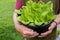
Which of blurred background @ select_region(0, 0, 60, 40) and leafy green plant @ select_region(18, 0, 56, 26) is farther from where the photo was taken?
blurred background @ select_region(0, 0, 60, 40)

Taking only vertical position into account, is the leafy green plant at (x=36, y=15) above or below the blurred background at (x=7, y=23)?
above

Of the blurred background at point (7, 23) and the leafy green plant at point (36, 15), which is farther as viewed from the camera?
the blurred background at point (7, 23)

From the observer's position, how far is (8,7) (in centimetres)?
339

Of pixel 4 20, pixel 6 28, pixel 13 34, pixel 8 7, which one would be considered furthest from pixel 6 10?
pixel 13 34

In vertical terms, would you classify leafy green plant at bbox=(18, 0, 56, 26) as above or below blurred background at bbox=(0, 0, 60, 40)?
above

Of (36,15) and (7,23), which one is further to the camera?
(7,23)

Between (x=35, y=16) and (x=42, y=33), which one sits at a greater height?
(x=35, y=16)

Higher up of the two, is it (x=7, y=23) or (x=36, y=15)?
(x=36, y=15)

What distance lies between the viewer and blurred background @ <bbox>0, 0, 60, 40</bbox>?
8.51 feet

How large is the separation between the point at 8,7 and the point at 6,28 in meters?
0.70

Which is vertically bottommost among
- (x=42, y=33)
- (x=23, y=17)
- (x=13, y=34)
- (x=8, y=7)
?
(x=13, y=34)

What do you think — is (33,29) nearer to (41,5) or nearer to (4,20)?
(41,5)

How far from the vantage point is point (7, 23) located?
9.49ft

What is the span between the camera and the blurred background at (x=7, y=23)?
102 inches
